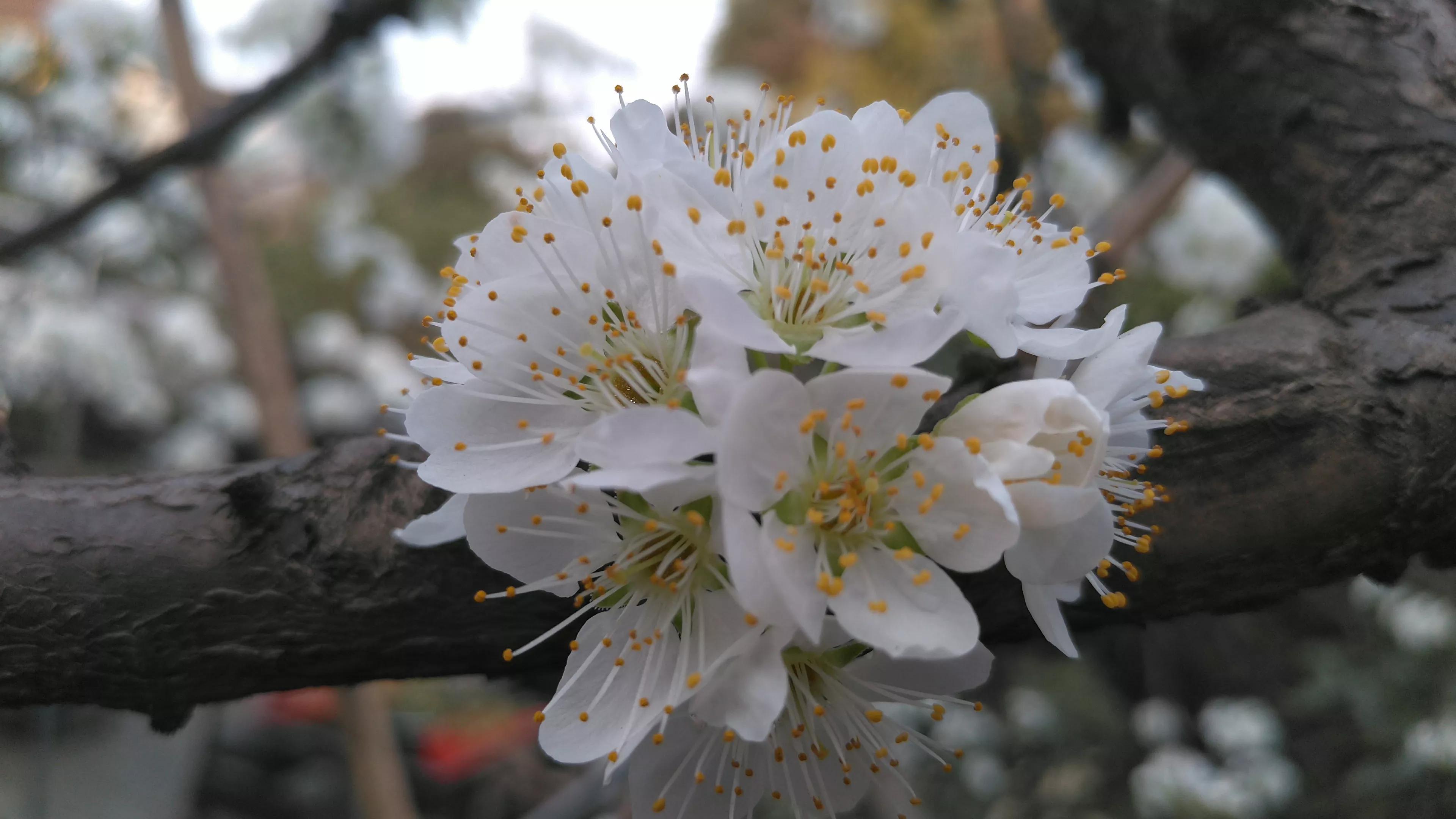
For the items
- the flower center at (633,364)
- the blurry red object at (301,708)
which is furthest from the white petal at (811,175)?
the blurry red object at (301,708)

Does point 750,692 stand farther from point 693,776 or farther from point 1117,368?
point 1117,368

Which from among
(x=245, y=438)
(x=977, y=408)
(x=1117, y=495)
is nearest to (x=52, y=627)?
(x=977, y=408)

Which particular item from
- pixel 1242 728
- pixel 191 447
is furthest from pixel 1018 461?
pixel 191 447

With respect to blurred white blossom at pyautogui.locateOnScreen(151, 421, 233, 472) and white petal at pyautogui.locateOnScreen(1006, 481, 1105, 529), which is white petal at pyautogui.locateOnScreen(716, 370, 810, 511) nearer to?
white petal at pyautogui.locateOnScreen(1006, 481, 1105, 529)

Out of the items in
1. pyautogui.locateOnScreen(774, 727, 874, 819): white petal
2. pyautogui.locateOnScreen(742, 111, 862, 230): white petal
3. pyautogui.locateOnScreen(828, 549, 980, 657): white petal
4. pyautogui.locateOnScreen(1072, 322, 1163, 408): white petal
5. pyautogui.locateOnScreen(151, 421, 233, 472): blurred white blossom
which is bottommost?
pyautogui.locateOnScreen(151, 421, 233, 472): blurred white blossom

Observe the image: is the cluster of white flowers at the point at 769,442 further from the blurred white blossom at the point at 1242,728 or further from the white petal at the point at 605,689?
the blurred white blossom at the point at 1242,728

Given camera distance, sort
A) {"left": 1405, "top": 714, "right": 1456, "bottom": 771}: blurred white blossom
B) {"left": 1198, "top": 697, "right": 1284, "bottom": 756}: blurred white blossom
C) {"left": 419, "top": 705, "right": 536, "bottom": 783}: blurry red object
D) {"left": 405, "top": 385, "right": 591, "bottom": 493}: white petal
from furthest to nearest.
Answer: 1. {"left": 419, "top": 705, "right": 536, "bottom": 783}: blurry red object
2. {"left": 1198, "top": 697, "right": 1284, "bottom": 756}: blurred white blossom
3. {"left": 1405, "top": 714, "right": 1456, "bottom": 771}: blurred white blossom
4. {"left": 405, "top": 385, "right": 591, "bottom": 493}: white petal

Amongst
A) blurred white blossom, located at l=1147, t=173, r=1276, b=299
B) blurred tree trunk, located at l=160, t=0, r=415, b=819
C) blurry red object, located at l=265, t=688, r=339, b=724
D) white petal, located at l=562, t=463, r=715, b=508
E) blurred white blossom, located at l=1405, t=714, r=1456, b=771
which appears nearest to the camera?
white petal, located at l=562, t=463, r=715, b=508

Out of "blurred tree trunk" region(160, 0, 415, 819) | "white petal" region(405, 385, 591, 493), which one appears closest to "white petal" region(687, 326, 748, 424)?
"white petal" region(405, 385, 591, 493)
